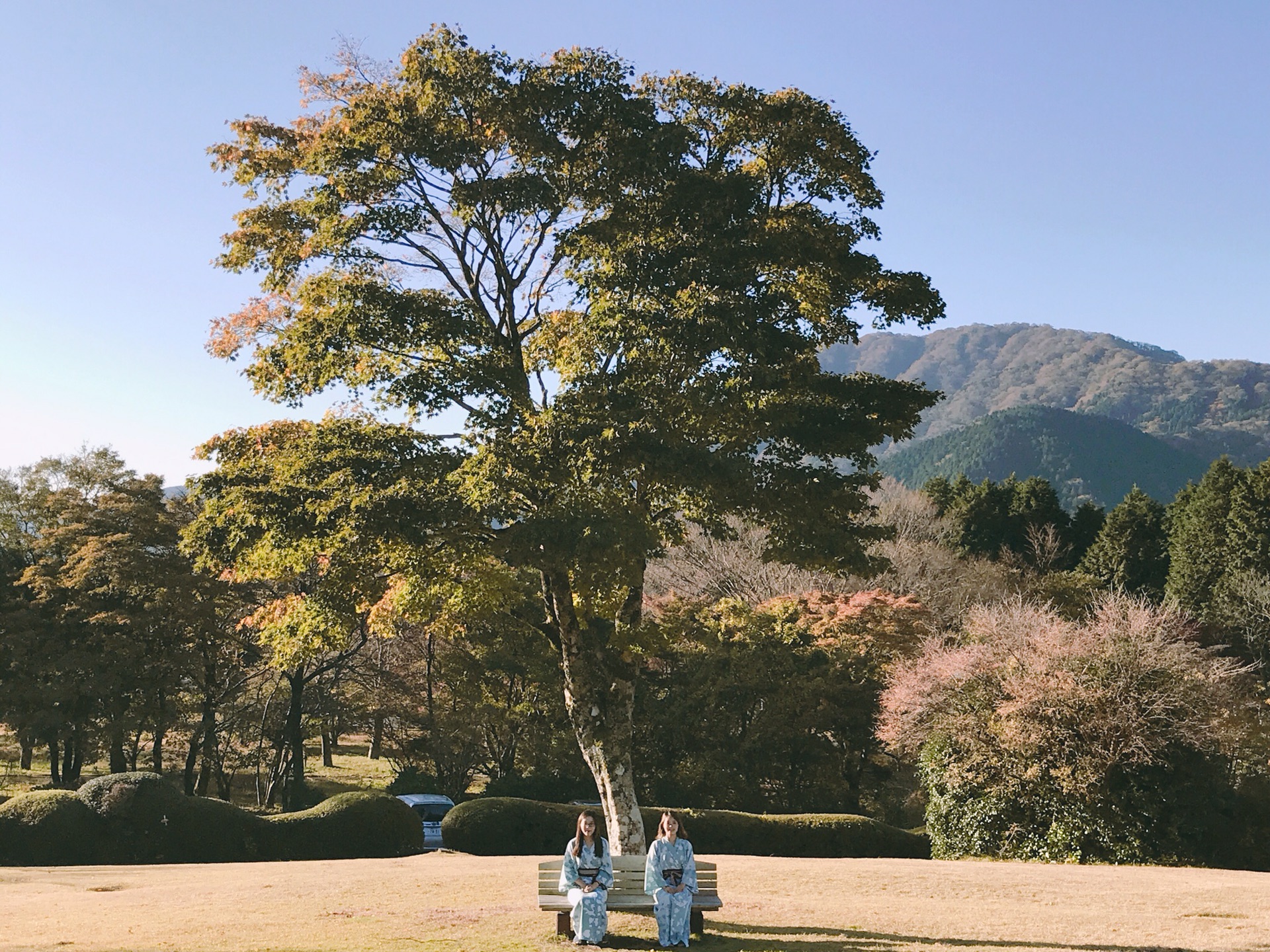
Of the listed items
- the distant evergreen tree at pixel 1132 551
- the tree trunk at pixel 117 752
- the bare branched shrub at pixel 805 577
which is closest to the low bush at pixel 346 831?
the tree trunk at pixel 117 752

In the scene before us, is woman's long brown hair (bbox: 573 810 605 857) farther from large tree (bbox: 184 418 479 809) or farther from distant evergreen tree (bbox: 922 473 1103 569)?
distant evergreen tree (bbox: 922 473 1103 569)

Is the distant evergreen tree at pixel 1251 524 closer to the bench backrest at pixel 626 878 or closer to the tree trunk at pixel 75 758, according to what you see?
the bench backrest at pixel 626 878

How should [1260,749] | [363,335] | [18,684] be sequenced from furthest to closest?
[18,684], [1260,749], [363,335]

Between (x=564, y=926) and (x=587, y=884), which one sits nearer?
(x=587, y=884)

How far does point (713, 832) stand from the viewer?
66.9 ft

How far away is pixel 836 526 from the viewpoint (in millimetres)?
12453

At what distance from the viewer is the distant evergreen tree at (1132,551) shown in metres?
45.4

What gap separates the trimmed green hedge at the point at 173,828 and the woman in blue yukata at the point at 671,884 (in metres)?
11.3

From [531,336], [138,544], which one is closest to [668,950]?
[531,336]

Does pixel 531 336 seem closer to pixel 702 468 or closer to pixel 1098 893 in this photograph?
pixel 702 468

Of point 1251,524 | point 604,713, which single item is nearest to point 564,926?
point 604,713

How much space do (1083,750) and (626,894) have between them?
1306cm

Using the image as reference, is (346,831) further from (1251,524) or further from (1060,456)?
(1060,456)

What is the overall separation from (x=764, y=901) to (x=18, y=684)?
2282 centimetres
